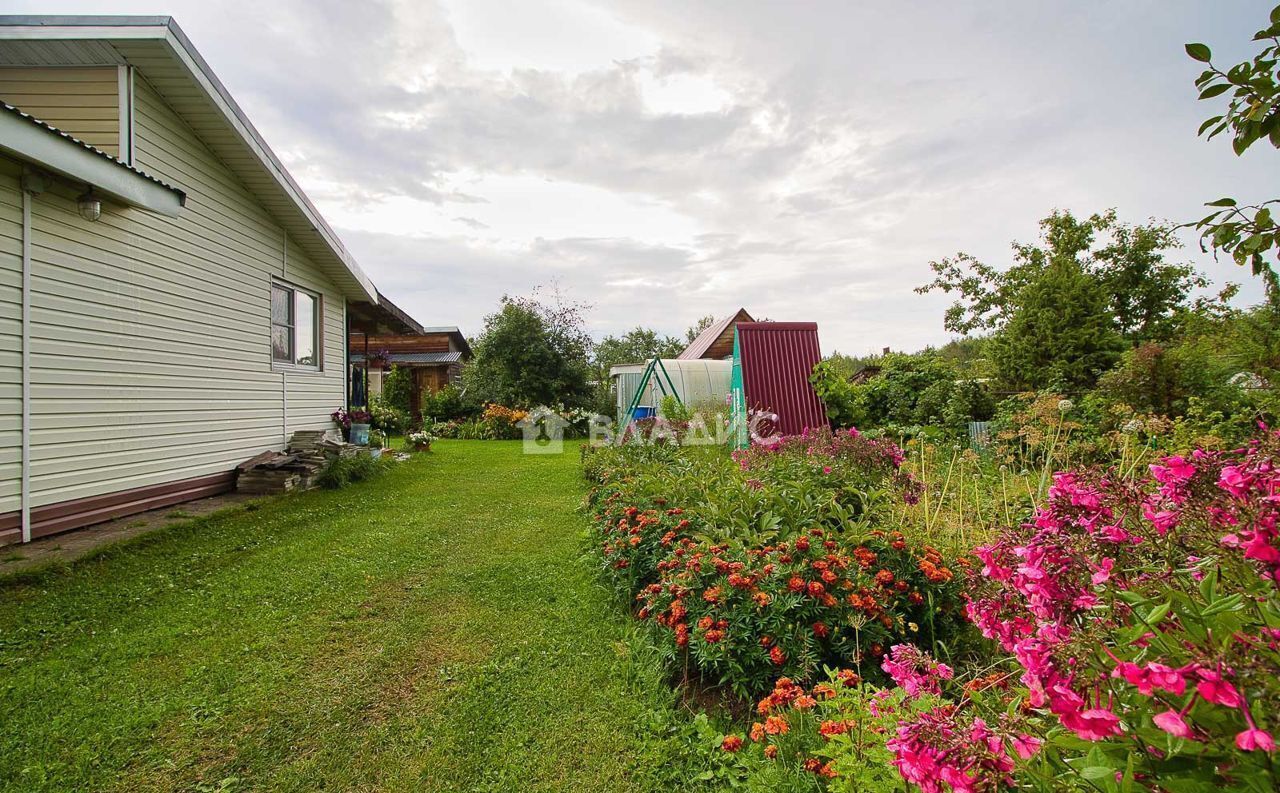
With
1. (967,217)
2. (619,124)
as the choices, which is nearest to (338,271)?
(619,124)

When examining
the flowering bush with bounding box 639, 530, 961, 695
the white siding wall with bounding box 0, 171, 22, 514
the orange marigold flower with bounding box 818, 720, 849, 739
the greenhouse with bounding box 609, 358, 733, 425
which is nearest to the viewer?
the orange marigold flower with bounding box 818, 720, 849, 739

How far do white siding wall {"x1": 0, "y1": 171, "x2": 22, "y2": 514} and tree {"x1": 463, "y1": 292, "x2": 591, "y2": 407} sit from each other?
1377 cm

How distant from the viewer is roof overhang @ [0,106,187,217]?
391 cm

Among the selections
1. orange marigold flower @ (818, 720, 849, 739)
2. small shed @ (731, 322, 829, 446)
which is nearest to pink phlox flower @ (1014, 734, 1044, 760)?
orange marigold flower @ (818, 720, 849, 739)

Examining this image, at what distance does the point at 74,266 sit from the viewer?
489 cm

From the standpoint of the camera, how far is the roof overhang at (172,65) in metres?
5.00

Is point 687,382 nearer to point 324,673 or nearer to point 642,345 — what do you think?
point 324,673

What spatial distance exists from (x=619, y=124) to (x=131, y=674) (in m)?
8.89

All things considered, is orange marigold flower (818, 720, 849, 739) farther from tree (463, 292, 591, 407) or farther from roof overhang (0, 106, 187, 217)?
tree (463, 292, 591, 407)

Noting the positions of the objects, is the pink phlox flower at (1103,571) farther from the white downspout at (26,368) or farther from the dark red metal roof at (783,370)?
the dark red metal roof at (783,370)

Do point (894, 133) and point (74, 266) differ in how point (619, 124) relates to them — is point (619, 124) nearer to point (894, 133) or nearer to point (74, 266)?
point (894, 133)

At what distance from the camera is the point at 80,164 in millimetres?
4418

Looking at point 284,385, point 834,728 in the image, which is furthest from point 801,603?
point 284,385

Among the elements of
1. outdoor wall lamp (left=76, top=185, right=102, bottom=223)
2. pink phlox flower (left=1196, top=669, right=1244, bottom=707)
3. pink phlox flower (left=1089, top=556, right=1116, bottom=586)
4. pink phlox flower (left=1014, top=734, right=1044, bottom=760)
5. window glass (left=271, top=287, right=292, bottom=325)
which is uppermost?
outdoor wall lamp (left=76, top=185, right=102, bottom=223)
